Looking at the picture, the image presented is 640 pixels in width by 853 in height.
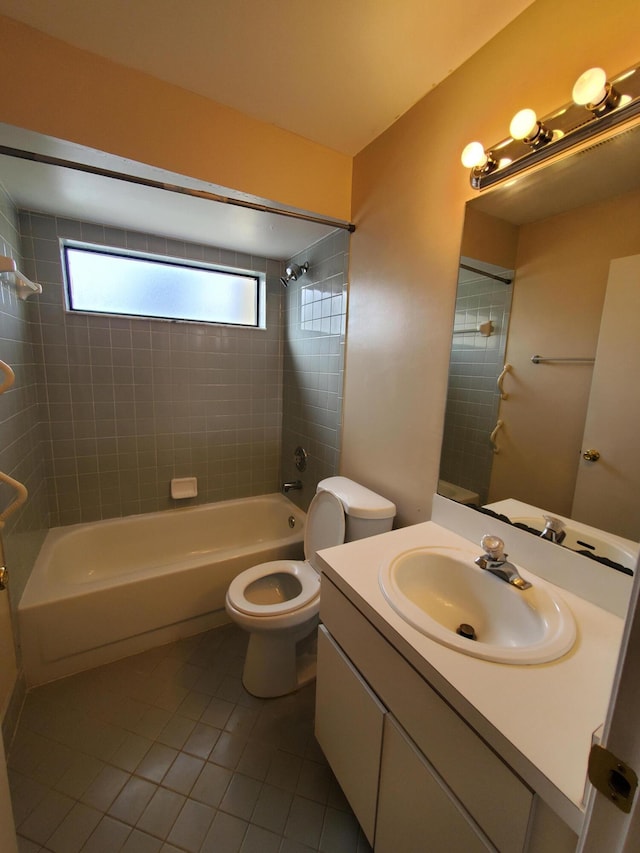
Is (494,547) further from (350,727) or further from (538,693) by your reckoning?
(350,727)

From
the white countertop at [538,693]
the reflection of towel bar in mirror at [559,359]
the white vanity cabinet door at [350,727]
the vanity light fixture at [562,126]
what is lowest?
the white vanity cabinet door at [350,727]

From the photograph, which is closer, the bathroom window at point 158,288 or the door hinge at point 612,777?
the door hinge at point 612,777

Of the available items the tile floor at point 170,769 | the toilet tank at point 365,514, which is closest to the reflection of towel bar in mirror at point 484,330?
the toilet tank at point 365,514

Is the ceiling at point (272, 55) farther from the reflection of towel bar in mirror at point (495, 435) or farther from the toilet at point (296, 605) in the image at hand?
the toilet at point (296, 605)

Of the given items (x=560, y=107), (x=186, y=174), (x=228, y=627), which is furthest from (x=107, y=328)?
(x=560, y=107)

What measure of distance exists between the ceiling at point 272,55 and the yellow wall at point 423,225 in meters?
0.10

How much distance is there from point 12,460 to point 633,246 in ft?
7.49

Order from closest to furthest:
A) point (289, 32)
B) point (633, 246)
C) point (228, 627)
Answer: point (633, 246)
point (289, 32)
point (228, 627)

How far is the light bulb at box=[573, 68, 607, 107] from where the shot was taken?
0.77 m

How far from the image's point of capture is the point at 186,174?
135cm

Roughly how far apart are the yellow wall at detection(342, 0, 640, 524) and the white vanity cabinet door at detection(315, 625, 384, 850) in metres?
0.66

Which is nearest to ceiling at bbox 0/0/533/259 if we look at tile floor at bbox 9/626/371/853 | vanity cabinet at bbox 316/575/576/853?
vanity cabinet at bbox 316/575/576/853

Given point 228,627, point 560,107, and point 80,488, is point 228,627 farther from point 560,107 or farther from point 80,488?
point 560,107

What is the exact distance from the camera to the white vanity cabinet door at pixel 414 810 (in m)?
0.64
